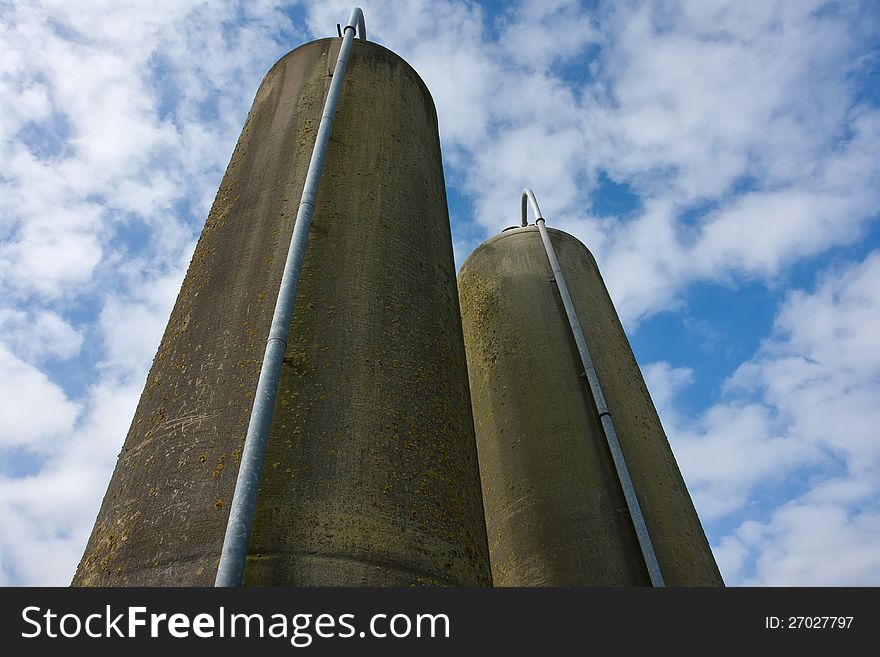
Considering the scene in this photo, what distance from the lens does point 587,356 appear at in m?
9.07

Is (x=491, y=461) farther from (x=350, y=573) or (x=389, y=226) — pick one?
(x=350, y=573)

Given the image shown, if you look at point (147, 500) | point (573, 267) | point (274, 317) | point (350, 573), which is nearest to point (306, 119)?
point (274, 317)

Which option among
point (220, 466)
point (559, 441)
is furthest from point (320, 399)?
point (559, 441)

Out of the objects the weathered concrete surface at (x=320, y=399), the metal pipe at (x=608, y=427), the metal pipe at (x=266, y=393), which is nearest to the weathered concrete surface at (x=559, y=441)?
the metal pipe at (x=608, y=427)

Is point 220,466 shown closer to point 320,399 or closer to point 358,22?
point 320,399

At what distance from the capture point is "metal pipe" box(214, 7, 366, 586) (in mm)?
3584

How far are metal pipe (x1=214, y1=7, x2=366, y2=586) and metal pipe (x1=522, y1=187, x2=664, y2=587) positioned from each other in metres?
4.54

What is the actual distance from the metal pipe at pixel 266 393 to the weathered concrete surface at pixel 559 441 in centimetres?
457

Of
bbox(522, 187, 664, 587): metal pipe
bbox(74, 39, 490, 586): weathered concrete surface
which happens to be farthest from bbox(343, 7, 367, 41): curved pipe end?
bbox(522, 187, 664, 587): metal pipe

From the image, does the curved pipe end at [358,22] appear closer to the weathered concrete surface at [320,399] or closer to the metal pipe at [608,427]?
the weathered concrete surface at [320,399]

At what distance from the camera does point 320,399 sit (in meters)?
4.39

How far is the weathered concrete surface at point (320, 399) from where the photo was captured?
12.8 feet

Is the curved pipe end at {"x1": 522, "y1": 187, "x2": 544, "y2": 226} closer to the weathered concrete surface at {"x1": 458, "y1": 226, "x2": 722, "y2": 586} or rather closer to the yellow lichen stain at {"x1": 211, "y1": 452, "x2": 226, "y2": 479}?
the weathered concrete surface at {"x1": 458, "y1": 226, "x2": 722, "y2": 586}

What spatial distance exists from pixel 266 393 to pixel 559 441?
513 centimetres
